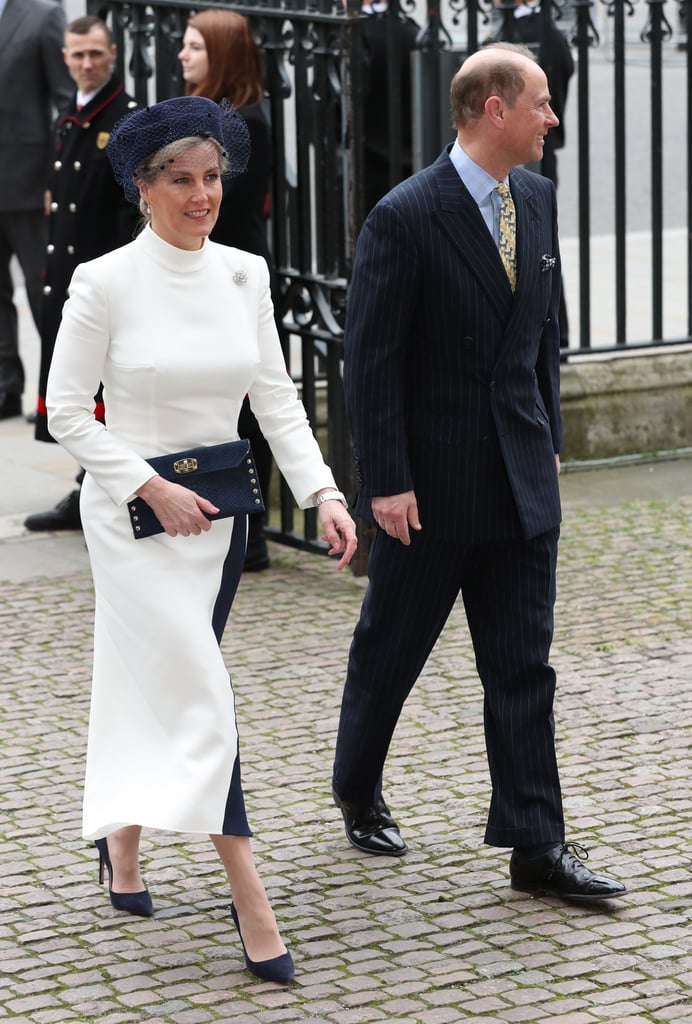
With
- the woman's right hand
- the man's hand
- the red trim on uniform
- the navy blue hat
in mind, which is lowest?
the man's hand

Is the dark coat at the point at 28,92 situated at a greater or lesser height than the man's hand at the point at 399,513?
greater

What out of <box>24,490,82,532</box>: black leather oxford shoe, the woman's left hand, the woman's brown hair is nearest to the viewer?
the woman's left hand

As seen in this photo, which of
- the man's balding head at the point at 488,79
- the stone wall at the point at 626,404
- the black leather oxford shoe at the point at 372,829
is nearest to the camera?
the man's balding head at the point at 488,79

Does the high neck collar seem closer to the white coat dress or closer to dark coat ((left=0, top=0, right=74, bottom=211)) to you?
the white coat dress

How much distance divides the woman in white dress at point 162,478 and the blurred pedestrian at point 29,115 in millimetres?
5403

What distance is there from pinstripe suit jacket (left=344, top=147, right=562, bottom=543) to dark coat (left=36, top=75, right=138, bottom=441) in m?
3.11

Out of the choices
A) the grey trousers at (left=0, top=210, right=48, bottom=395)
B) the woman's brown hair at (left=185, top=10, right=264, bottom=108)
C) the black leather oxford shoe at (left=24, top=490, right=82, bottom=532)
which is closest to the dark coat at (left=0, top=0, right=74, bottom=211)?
the grey trousers at (left=0, top=210, right=48, bottom=395)

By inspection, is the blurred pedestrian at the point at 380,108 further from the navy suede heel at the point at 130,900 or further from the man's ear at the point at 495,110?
the navy suede heel at the point at 130,900

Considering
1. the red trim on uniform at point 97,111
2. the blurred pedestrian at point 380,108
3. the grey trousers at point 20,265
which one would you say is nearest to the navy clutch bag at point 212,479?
the red trim on uniform at point 97,111

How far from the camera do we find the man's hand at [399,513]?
14.1 ft

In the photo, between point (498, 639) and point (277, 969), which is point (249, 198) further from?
point (277, 969)

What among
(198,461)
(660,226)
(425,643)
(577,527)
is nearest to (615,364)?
Answer: (660,226)

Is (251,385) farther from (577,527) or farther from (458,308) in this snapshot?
(577,527)

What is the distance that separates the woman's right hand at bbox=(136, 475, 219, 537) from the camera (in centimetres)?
387
